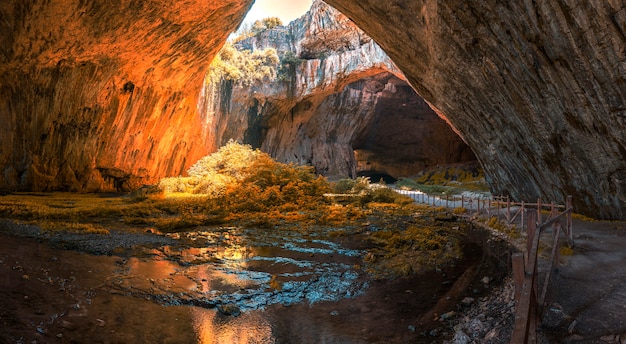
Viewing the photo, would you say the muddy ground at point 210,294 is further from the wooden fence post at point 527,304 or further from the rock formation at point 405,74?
the rock formation at point 405,74

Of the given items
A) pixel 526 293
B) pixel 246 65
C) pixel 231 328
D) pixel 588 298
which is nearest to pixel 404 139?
pixel 246 65

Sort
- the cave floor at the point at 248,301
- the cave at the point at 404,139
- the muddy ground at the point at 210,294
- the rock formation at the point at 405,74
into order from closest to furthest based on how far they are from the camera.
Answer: the cave floor at the point at 248,301
the muddy ground at the point at 210,294
the rock formation at the point at 405,74
the cave at the point at 404,139

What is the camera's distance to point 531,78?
35.5 ft

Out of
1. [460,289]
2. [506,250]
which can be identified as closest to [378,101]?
[506,250]

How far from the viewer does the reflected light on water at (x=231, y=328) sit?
17.5ft

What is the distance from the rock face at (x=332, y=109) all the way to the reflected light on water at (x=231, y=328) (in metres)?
27.8

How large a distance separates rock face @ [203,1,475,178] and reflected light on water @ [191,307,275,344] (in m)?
27.8

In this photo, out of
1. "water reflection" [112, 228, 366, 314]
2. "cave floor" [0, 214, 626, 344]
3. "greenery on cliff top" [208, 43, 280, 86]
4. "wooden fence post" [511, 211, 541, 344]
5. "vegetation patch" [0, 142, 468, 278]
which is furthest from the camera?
"greenery on cliff top" [208, 43, 280, 86]

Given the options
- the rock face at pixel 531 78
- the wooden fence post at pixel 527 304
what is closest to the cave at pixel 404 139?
the rock face at pixel 531 78

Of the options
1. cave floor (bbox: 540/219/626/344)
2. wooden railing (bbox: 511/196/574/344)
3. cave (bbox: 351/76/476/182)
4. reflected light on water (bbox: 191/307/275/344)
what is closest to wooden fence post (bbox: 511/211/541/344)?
wooden railing (bbox: 511/196/574/344)

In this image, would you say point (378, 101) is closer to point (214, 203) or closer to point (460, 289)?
point (214, 203)

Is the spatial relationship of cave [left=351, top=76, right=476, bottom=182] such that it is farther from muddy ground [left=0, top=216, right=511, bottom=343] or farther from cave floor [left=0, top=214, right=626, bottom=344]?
cave floor [left=0, top=214, right=626, bottom=344]

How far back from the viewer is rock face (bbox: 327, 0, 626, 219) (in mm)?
8688

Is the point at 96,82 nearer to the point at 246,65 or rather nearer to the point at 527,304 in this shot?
the point at 246,65
